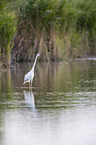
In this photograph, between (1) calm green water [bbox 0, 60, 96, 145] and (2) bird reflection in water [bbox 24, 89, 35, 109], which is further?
(2) bird reflection in water [bbox 24, 89, 35, 109]

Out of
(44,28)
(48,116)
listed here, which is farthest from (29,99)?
(44,28)

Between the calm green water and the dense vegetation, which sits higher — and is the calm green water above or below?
below

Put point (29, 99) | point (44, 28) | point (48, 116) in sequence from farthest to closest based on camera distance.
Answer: point (44, 28) < point (29, 99) < point (48, 116)

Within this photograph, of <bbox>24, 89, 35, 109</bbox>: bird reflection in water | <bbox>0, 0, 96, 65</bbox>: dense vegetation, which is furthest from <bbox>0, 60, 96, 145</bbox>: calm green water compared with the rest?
<bbox>0, 0, 96, 65</bbox>: dense vegetation

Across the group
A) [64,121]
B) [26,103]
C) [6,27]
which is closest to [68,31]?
[6,27]

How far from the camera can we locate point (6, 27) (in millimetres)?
14195

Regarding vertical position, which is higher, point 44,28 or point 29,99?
point 44,28

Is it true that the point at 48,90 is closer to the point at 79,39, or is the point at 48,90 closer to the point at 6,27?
the point at 6,27

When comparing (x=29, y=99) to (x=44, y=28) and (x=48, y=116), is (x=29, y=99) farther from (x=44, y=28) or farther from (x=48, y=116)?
(x=44, y=28)

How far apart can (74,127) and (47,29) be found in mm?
15233

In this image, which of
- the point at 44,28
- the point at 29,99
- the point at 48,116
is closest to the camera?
the point at 48,116

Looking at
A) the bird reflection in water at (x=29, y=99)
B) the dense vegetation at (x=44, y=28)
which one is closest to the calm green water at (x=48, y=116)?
the bird reflection in water at (x=29, y=99)

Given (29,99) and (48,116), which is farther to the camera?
(29,99)

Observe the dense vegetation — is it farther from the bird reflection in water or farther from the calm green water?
the calm green water
